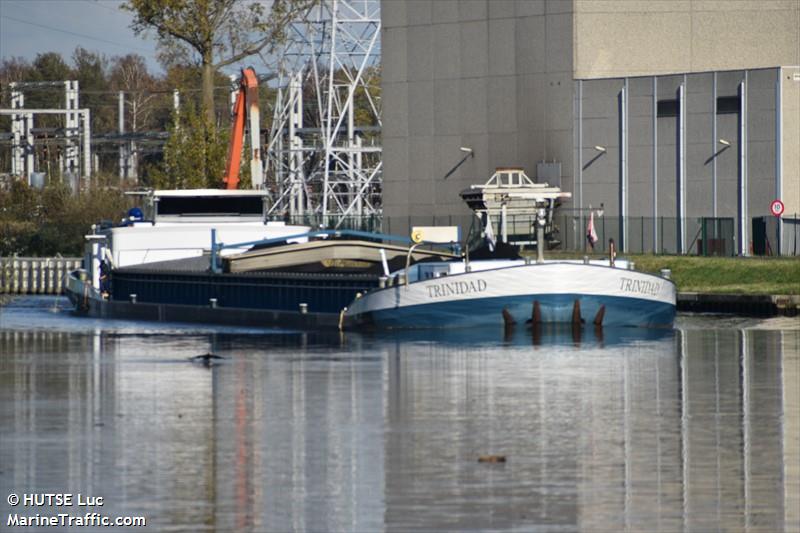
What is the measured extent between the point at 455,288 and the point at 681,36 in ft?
135

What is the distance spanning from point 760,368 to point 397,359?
19.9 ft

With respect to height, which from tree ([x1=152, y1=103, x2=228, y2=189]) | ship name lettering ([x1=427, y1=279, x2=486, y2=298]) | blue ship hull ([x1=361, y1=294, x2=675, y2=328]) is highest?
tree ([x1=152, y1=103, x2=228, y2=189])

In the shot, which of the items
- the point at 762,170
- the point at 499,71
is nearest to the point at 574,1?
the point at 499,71

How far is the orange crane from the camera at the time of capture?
182 feet

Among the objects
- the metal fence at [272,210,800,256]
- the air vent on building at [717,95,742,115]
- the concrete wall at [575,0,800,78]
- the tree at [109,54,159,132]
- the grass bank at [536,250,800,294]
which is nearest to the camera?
the grass bank at [536,250,800,294]

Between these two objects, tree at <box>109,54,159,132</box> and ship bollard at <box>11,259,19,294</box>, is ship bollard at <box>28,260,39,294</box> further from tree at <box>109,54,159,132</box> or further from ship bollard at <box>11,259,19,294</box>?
tree at <box>109,54,159,132</box>

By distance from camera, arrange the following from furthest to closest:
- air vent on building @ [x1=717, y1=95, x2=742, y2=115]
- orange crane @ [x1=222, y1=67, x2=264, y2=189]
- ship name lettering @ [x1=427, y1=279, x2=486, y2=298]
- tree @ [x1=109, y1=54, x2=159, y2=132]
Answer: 1. tree @ [x1=109, y1=54, x2=159, y2=132]
2. air vent on building @ [x1=717, y1=95, x2=742, y2=115]
3. orange crane @ [x1=222, y1=67, x2=264, y2=189]
4. ship name lettering @ [x1=427, y1=279, x2=486, y2=298]

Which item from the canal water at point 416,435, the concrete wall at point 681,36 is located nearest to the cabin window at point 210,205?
the canal water at point 416,435

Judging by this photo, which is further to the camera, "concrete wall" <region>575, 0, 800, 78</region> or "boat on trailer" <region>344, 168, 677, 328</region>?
"concrete wall" <region>575, 0, 800, 78</region>

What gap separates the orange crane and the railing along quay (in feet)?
30.6

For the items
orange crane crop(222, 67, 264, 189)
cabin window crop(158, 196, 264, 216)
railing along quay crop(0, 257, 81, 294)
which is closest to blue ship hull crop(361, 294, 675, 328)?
cabin window crop(158, 196, 264, 216)

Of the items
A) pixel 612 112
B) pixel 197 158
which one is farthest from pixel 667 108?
pixel 197 158

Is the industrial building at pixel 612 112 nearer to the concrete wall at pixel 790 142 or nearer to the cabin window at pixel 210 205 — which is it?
the concrete wall at pixel 790 142

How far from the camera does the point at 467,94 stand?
258 ft
